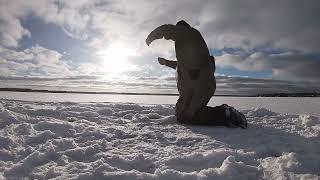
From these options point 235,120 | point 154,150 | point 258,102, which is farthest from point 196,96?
point 258,102

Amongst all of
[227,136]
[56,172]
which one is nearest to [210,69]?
[227,136]

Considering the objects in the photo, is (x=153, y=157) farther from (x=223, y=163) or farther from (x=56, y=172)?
(x=56, y=172)

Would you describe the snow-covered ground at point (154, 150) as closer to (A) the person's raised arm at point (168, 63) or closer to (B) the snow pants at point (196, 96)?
(B) the snow pants at point (196, 96)

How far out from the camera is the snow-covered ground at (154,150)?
4184 millimetres

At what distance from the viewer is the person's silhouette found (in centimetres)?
819

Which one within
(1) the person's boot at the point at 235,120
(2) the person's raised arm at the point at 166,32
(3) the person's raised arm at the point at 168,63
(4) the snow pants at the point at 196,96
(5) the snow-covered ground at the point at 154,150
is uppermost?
(2) the person's raised arm at the point at 166,32

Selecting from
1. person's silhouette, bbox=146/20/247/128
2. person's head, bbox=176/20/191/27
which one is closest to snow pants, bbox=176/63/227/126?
person's silhouette, bbox=146/20/247/128

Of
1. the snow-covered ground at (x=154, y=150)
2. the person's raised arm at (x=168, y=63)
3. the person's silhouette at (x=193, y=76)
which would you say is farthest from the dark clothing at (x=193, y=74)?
the person's raised arm at (x=168, y=63)

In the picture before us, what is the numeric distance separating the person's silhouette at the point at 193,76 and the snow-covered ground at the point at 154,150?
1.86 feet

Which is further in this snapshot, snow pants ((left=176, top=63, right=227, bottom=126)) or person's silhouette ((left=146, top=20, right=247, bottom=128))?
snow pants ((left=176, top=63, right=227, bottom=126))

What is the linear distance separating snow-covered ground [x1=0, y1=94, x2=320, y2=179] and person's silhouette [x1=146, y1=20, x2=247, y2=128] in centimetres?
57

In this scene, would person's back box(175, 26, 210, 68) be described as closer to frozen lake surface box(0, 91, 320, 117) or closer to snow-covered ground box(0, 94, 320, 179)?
snow-covered ground box(0, 94, 320, 179)

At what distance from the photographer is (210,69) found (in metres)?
8.45

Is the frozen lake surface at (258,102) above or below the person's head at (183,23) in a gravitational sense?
below
